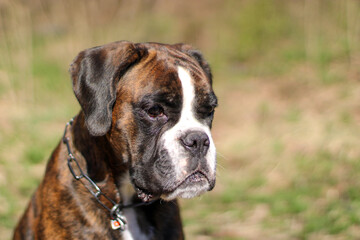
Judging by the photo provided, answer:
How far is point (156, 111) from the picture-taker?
259 cm

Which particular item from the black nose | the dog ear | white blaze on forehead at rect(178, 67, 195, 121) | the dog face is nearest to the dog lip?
the dog face

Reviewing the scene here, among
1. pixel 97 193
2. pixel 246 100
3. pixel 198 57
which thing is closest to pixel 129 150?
pixel 97 193

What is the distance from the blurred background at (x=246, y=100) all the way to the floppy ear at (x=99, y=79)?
2.18 meters

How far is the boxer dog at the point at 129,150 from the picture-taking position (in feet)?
8.32

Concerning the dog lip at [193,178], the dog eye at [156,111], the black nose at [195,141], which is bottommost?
the dog lip at [193,178]

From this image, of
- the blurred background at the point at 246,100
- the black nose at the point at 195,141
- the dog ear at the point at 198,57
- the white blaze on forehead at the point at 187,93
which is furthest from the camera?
A: the blurred background at the point at 246,100

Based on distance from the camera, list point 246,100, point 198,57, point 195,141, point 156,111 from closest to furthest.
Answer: point 195,141 < point 156,111 < point 198,57 < point 246,100

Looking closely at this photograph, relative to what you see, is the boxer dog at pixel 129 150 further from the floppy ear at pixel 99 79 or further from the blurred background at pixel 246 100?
the blurred background at pixel 246 100

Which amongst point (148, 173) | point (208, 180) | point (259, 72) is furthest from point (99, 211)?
point (259, 72)

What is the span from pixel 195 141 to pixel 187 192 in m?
0.30

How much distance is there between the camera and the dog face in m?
2.52

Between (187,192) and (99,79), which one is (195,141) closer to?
(187,192)

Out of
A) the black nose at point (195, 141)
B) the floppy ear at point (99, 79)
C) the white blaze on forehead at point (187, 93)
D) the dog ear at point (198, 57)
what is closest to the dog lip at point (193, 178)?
the black nose at point (195, 141)

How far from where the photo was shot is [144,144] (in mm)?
2598
